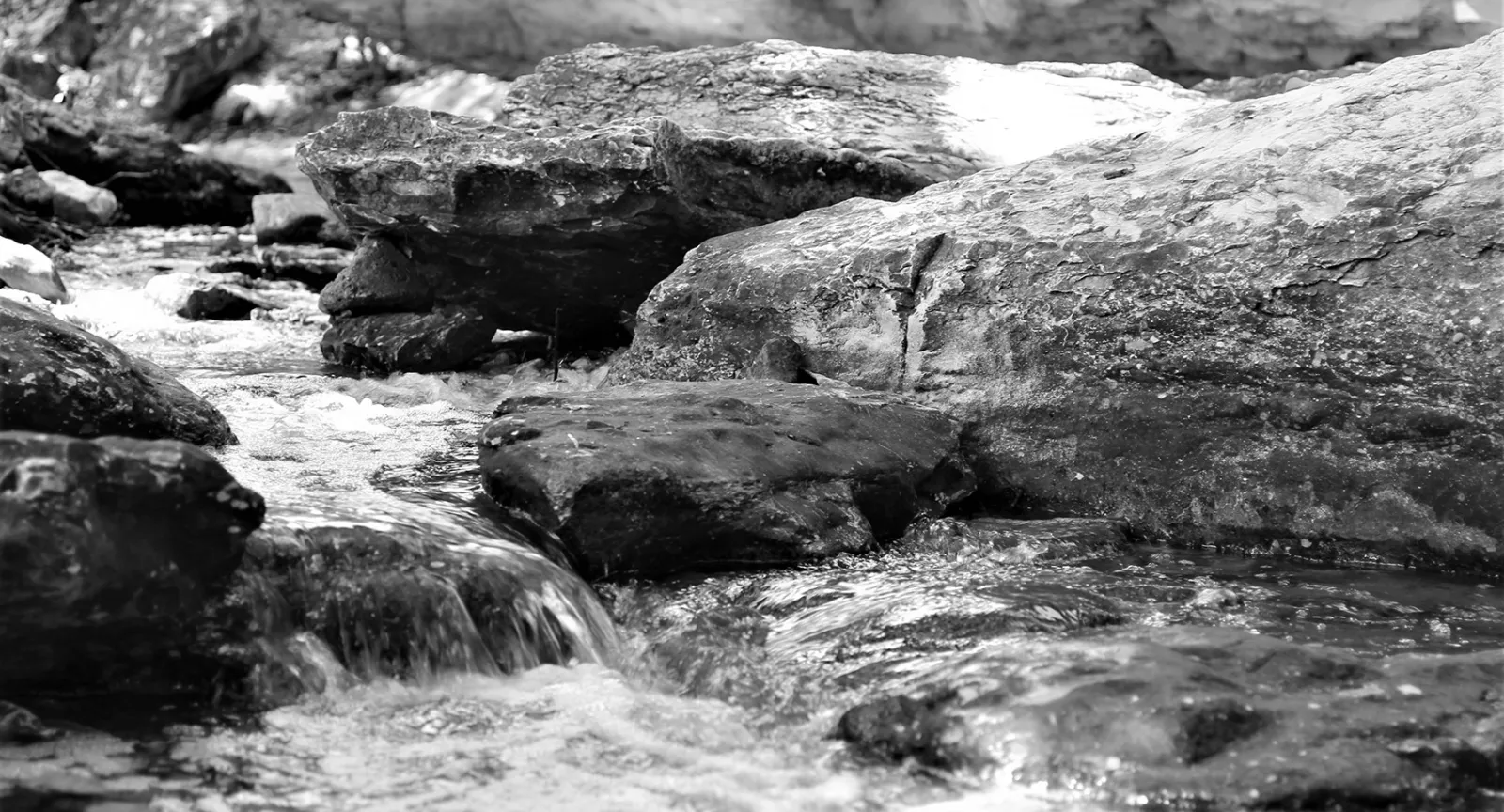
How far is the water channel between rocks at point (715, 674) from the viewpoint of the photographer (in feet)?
5.80

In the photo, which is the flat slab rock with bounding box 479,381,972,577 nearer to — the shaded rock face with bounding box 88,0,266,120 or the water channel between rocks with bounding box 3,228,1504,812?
the water channel between rocks with bounding box 3,228,1504,812

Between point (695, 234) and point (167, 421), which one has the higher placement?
point (695, 234)

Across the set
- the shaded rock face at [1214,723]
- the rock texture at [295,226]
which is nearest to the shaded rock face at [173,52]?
the rock texture at [295,226]

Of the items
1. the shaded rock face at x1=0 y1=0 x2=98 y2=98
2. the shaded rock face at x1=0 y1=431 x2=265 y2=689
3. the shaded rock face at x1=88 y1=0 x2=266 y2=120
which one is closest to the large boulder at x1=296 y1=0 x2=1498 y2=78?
the shaded rock face at x1=88 y1=0 x2=266 y2=120

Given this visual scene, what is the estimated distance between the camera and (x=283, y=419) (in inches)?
155

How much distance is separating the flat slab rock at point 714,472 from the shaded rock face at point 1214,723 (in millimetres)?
761

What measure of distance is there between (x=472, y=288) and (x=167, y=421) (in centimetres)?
199

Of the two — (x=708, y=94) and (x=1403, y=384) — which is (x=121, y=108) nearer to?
(x=708, y=94)

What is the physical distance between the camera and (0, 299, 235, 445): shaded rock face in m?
2.96

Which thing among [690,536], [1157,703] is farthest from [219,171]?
[1157,703]

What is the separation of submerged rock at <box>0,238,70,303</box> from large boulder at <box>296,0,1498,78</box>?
6.81 m

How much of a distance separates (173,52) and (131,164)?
9987mm

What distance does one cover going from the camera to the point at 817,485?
287 cm

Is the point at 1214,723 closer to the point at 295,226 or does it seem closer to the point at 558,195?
the point at 558,195
